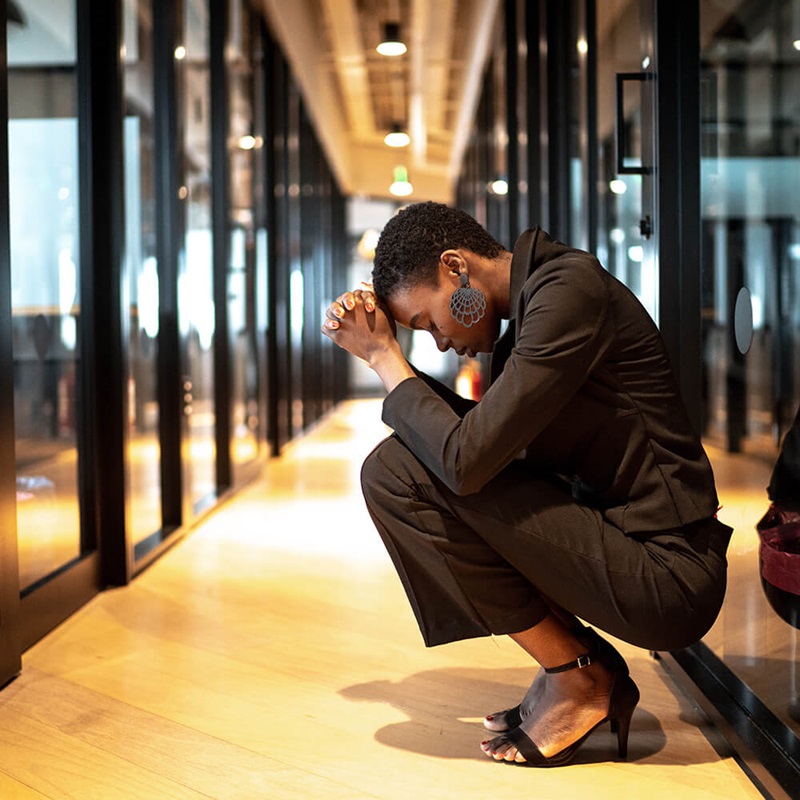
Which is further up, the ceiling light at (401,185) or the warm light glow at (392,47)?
the ceiling light at (401,185)

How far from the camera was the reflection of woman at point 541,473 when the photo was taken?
1.69 meters

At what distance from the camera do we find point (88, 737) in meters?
2.03

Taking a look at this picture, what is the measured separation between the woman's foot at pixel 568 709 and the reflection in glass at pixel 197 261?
2.85 m

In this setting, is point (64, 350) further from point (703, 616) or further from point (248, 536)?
point (703, 616)

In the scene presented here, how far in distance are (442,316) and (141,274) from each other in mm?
2250

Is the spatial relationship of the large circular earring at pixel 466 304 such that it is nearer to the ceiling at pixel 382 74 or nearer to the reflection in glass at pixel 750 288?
the reflection in glass at pixel 750 288

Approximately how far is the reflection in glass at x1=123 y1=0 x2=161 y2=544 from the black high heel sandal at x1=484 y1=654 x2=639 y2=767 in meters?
1.93

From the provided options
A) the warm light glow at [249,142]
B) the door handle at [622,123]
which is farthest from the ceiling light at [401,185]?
the door handle at [622,123]

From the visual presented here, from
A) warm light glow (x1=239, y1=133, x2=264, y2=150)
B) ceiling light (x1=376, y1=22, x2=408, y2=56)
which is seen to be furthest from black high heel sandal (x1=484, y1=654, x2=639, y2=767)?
ceiling light (x1=376, y1=22, x2=408, y2=56)

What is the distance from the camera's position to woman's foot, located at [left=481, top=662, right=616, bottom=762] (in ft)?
6.06

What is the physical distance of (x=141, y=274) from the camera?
384 cm

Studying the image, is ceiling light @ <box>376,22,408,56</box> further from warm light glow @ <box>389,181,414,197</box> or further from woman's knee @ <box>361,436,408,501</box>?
woman's knee @ <box>361,436,408,501</box>

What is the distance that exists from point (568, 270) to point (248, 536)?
9.23 feet

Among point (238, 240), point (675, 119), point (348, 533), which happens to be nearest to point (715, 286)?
point (675, 119)
